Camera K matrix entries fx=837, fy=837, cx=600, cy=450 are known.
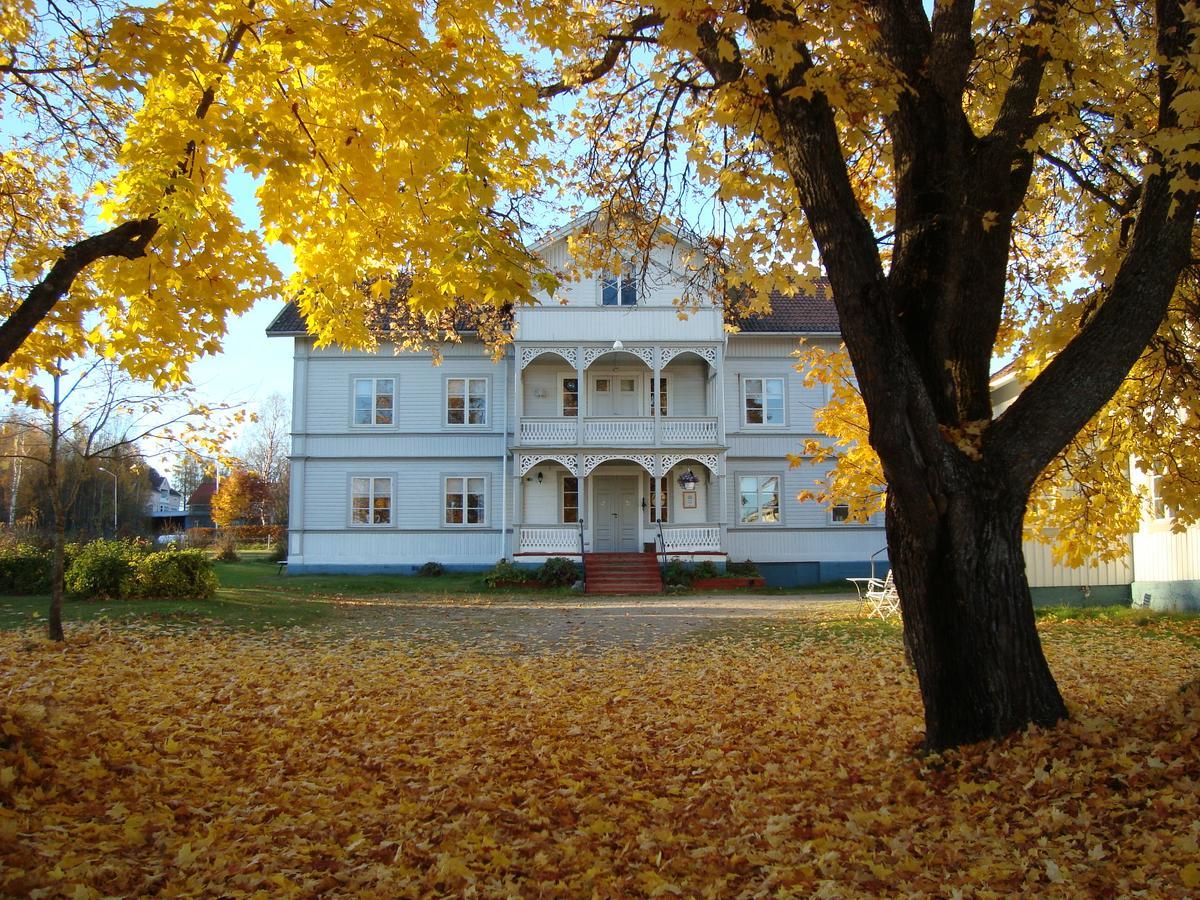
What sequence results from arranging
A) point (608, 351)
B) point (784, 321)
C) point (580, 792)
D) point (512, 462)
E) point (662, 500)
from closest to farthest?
point (580, 792) → point (608, 351) → point (662, 500) → point (512, 462) → point (784, 321)

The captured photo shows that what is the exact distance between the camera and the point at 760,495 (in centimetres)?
2583

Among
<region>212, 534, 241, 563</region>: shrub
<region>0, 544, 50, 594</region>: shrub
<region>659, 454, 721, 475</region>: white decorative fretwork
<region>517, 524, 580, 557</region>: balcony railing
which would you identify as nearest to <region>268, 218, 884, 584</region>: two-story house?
<region>659, 454, 721, 475</region>: white decorative fretwork

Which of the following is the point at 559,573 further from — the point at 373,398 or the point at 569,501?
the point at 373,398

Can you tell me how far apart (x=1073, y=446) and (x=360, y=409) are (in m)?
21.1

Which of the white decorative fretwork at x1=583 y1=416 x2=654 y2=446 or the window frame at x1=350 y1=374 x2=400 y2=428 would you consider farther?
the window frame at x1=350 y1=374 x2=400 y2=428

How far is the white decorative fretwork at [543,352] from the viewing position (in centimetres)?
2372

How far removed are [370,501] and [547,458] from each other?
19.5ft

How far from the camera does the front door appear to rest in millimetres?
24984

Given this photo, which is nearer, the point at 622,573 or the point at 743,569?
the point at 622,573

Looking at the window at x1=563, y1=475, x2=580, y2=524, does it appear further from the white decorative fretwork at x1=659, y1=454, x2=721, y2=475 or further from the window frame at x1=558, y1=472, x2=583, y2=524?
the white decorative fretwork at x1=659, y1=454, x2=721, y2=475

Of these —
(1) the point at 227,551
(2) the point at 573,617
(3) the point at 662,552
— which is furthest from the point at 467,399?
(1) the point at 227,551

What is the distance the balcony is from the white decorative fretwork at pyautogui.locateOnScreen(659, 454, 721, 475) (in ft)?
1.14

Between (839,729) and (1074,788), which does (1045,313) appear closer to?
(839,729)

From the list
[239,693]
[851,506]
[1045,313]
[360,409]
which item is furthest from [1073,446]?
[360,409]
